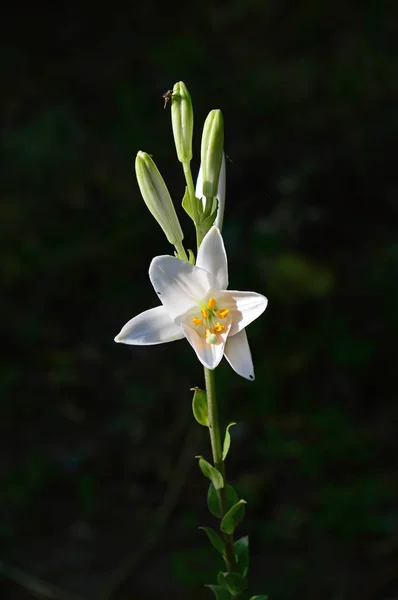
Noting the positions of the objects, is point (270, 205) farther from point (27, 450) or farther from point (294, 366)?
point (27, 450)

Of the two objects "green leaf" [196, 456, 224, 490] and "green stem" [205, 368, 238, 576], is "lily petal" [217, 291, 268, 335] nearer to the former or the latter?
"green stem" [205, 368, 238, 576]

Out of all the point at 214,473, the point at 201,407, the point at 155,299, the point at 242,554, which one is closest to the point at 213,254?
the point at 201,407

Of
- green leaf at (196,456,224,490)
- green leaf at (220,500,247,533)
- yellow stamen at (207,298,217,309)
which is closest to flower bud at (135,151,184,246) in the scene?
yellow stamen at (207,298,217,309)

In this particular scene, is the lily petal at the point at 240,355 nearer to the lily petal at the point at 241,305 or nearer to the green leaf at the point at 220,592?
the lily petal at the point at 241,305

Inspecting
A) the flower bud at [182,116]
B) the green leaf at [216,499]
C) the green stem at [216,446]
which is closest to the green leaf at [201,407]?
the green stem at [216,446]

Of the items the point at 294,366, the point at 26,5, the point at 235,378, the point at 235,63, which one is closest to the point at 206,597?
the point at 235,378

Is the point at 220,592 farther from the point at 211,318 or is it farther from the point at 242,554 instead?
the point at 211,318
